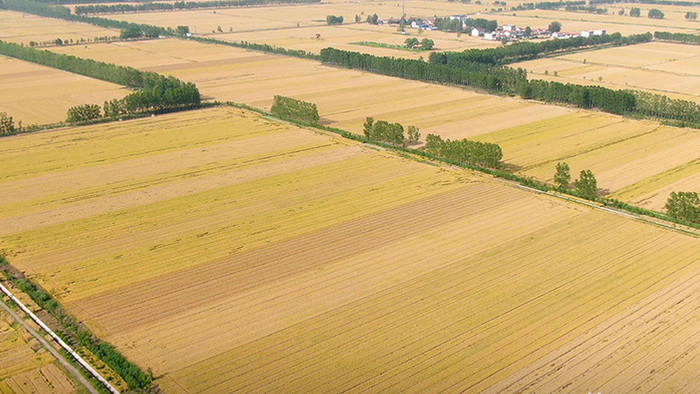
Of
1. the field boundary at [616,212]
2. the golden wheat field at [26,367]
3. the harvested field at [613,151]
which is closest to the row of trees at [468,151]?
the harvested field at [613,151]

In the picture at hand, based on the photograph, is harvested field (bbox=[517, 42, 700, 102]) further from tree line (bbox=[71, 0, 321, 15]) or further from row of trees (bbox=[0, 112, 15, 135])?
tree line (bbox=[71, 0, 321, 15])

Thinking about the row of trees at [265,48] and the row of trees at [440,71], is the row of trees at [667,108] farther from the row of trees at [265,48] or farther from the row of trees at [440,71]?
the row of trees at [265,48]

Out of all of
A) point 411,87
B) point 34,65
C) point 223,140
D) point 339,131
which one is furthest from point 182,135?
point 34,65

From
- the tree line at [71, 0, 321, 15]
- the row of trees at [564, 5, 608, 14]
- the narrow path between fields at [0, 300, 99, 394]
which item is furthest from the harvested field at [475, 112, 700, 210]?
the tree line at [71, 0, 321, 15]

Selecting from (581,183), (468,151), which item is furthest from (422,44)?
(581,183)

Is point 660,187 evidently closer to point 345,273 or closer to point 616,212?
point 616,212

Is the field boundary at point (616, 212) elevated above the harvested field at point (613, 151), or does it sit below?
below
